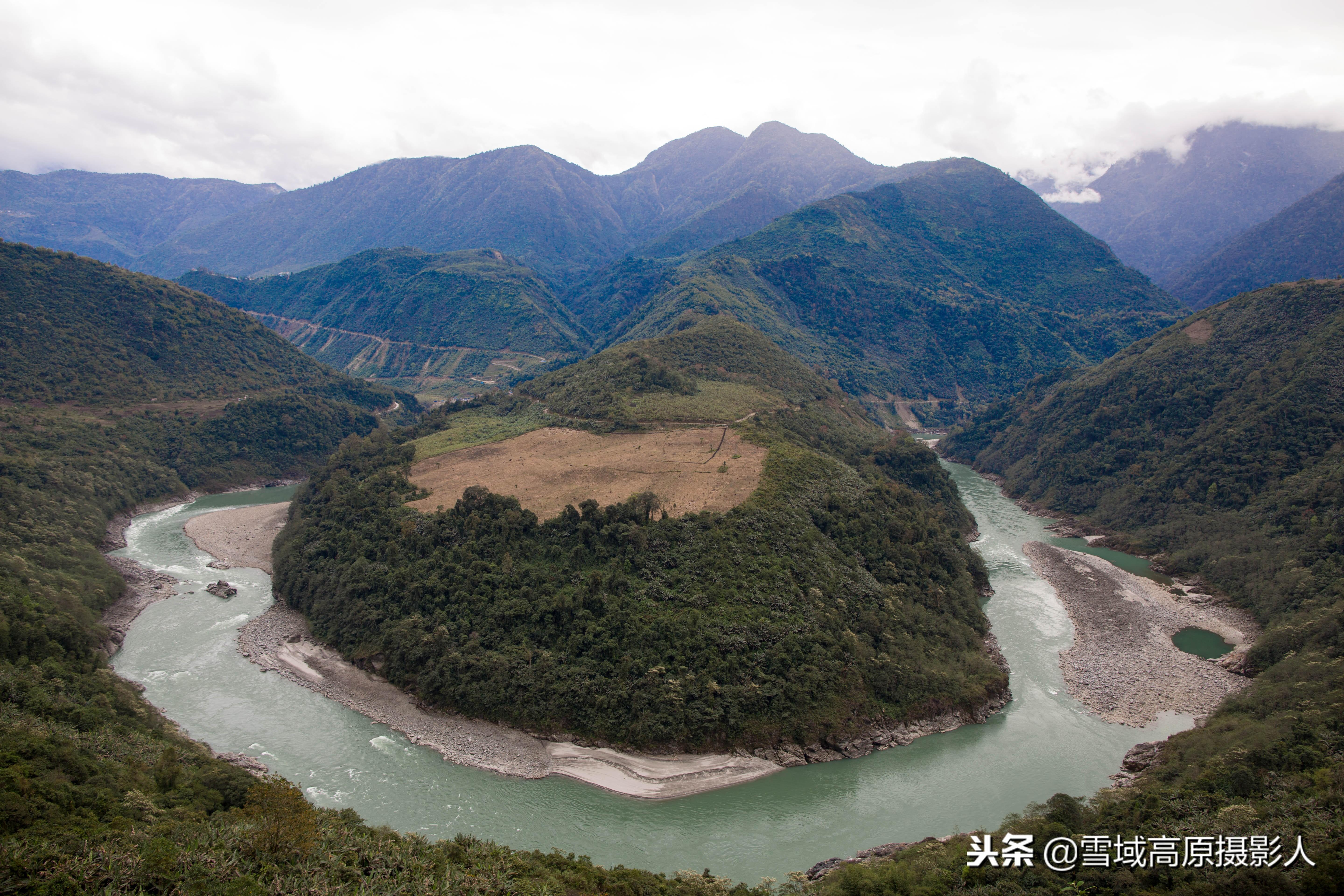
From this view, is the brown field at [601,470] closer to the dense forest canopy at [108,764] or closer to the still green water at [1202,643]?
the dense forest canopy at [108,764]

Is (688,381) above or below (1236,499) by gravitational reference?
above

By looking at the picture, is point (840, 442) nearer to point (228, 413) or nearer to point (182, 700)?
point (182, 700)

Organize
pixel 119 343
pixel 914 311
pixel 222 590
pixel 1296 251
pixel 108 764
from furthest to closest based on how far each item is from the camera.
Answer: pixel 1296 251, pixel 914 311, pixel 119 343, pixel 222 590, pixel 108 764

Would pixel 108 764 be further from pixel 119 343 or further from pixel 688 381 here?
pixel 119 343

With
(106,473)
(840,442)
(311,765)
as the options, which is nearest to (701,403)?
(840,442)

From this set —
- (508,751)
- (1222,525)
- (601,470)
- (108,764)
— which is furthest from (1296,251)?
(108,764)

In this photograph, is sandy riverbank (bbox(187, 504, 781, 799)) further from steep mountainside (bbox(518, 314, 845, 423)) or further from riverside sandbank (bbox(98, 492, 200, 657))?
steep mountainside (bbox(518, 314, 845, 423))
